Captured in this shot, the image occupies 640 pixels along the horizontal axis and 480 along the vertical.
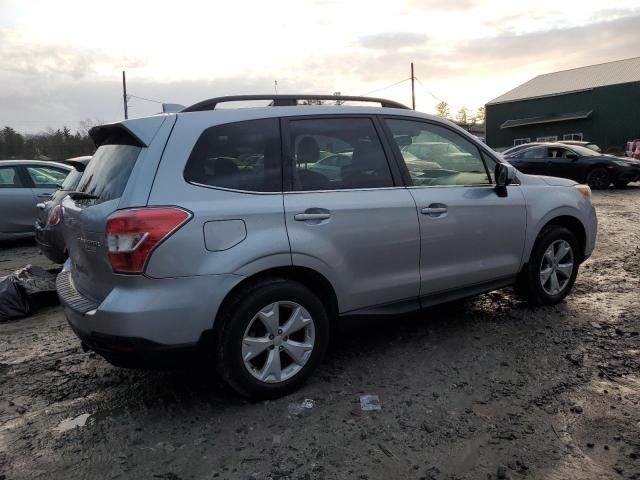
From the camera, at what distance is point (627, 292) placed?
5.34 m

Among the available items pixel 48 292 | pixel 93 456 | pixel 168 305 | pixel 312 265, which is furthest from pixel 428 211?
pixel 48 292

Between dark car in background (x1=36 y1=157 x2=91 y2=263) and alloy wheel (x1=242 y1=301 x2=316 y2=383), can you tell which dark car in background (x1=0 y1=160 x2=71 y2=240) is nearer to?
dark car in background (x1=36 y1=157 x2=91 y2=263)

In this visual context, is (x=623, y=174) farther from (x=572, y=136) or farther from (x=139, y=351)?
(x=572, y=136)

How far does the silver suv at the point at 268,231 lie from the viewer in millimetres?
2924

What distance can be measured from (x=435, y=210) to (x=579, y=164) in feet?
45.2

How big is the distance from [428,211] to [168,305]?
1.94m

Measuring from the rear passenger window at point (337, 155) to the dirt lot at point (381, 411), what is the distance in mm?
1017

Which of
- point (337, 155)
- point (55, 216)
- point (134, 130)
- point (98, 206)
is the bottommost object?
point (55, 216)

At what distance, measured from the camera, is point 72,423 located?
3.24 m

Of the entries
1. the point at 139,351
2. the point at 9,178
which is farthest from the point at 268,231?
the point at 9,178

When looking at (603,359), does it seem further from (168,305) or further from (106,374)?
(106,374)

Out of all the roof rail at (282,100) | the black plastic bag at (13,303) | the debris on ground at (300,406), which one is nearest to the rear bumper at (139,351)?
the debris on ground at (300,406)

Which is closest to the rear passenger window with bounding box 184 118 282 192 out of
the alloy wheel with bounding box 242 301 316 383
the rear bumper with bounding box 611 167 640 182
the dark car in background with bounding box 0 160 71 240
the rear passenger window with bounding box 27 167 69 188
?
the alloy wheel with bounding box 242 301 316 383

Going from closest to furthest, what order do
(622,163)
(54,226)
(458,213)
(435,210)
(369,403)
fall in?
(369,403)
(435,210)
(458,213)
(54,226)
(622,163)
